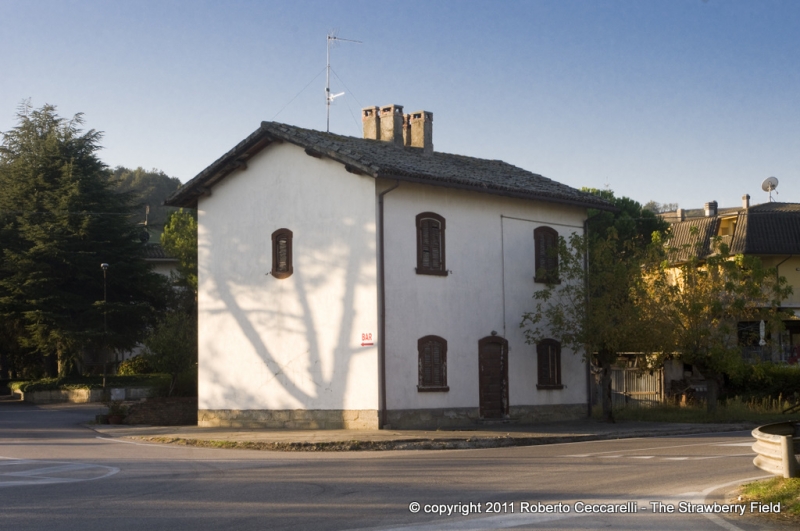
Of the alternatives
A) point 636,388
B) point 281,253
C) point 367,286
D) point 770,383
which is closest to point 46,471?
point 367,286

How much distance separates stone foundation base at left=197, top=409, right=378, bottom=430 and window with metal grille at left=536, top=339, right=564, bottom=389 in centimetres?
641

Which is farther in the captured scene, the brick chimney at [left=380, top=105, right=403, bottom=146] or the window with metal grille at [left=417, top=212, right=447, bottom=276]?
the brick chimney at [left=380, top=105, right=403, bottom=146]

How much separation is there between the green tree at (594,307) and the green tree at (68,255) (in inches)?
1047

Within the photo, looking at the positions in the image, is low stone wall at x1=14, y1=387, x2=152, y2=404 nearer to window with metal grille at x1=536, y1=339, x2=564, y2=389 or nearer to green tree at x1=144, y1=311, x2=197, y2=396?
green tree at x1=144, y1=311, x2=197, y2=396

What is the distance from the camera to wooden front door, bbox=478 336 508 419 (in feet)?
87.7

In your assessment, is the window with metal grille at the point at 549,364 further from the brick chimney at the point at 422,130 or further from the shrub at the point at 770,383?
the shrub at the point at 770,383

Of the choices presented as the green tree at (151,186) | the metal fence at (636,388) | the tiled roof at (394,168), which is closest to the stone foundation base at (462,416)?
the metal fence at (636,388)

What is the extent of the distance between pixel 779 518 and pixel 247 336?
62.4 ft

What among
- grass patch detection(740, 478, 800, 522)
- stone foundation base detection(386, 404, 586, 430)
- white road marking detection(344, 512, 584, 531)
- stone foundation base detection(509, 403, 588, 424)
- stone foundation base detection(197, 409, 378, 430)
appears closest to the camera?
white road marking detection(344, 512, 584, 531)

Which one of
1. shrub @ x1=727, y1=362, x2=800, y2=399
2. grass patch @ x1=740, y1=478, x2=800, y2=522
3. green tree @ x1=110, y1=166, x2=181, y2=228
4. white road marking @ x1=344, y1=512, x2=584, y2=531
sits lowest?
white road marking @ x1=344, y1=512, x2=584, y2=531

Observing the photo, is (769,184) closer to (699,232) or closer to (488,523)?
(699,232)

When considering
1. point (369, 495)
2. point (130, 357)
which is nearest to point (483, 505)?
point (369, 495)

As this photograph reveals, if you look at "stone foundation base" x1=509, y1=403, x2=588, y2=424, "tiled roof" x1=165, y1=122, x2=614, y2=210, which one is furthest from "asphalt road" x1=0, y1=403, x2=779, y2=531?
"tiled roof" x1=165, y1=122, x2=614, y2=210

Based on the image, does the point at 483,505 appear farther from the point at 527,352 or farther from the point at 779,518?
the point at 527,352
